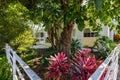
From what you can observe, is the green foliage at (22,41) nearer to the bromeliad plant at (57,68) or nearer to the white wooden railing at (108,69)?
the bromeliad plant at (57,68)

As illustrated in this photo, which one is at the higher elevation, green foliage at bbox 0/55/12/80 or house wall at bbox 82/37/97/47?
green foliage at bbox 0/55/12/80

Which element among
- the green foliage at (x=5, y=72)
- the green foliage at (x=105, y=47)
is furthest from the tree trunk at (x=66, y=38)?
the green foliage at (x=5, y=72)

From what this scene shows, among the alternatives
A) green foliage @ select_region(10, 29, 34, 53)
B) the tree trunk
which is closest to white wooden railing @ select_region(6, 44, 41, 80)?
the tree trunk

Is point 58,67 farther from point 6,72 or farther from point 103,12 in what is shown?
point 103,12

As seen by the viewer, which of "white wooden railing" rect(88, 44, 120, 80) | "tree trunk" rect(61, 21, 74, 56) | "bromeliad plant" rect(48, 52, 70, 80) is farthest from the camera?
"tree trunk" rect(61, 21, 74, 56)

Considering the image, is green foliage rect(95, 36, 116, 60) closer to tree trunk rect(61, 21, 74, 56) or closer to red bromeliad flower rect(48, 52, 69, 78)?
tree trunk rect(61, 21, 74, 56)

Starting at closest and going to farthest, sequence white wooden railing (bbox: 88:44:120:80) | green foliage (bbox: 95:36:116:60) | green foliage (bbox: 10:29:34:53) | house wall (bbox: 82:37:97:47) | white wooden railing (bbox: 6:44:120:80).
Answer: white wooden railing (bbox: 6:44:120:80) < white wooden railing (bbox: 88:44:120:80) < green foliage (bbox: 10:29:34:53) < green foliage (bbox: 95:36:116:60) < house wall (bbox: 82:37:97:47)

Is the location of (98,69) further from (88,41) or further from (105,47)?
(88,41)

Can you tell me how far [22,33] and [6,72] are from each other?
17.5ft

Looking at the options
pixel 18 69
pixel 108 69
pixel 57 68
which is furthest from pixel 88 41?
pixel 18 69

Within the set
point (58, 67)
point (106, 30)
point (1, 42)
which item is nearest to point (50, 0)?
point (58, 67)

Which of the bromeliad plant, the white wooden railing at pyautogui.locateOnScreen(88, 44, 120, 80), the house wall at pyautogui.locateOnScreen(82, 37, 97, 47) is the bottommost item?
the house wall at pyautogui.locateOnScreen(82, 37, 97, 47)

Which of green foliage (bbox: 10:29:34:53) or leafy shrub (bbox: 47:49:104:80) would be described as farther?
green foliage (bbox: 10:29:34:53)

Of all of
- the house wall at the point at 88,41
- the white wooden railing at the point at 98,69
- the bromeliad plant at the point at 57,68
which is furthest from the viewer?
the house wall at the point at 88,41
